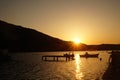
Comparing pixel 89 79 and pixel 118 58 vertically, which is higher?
pixel 118 58

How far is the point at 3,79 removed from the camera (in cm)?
5781

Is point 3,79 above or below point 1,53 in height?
below

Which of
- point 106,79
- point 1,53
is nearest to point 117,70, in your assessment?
point 106,79

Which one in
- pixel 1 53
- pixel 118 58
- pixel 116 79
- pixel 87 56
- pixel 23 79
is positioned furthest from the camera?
pixel 87 56

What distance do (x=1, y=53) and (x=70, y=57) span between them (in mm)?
47773

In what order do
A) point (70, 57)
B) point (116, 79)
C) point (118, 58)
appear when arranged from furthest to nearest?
point (70, 57) < point (118, 58) < point (116, 79)

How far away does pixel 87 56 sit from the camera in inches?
6973

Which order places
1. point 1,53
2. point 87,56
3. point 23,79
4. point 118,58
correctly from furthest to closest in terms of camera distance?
point 87,56
point 1,53
point 118,58
point 23,79

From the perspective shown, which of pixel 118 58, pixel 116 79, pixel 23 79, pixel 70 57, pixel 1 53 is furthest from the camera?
pixel 70 57

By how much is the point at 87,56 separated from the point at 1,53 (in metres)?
69.0

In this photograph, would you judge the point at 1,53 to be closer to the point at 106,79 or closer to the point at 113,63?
the point at 113,63

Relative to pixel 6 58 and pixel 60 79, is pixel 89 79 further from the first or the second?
pixel 6 58

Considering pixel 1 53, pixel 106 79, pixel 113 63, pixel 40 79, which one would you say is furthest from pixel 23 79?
pixel 1 53

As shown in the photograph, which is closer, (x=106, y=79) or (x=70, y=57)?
(x=106, y=79)
